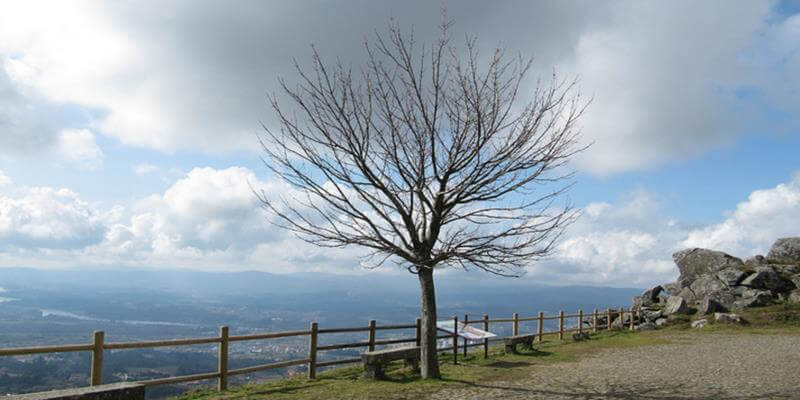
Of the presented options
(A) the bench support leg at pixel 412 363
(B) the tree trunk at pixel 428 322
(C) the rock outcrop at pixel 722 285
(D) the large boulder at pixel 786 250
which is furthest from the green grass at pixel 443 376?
(D) the large boulder at pixel 786 250

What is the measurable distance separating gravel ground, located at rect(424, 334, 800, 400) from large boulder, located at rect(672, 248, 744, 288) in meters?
15.8

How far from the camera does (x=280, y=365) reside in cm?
1115

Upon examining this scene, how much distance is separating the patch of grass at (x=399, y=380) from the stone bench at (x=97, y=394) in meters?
2.65

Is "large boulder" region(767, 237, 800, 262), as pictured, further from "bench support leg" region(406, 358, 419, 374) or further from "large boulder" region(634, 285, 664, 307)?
"bench support leg" region(406, 358, 419, 374)

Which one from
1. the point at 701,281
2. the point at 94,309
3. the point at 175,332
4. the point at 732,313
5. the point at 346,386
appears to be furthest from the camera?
the point at 94,309

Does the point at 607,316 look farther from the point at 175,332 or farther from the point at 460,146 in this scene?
the point at 175,332

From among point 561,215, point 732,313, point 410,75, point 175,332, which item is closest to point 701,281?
point 732,313

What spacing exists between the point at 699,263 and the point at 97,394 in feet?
116

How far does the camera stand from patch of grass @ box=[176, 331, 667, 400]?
9.58 m

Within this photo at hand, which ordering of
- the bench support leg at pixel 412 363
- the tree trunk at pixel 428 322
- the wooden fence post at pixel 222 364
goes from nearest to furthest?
the wooden fence post at pixel 222 364, the tree trunk at pixel 428 322, the bench support leg at pixel 412 363

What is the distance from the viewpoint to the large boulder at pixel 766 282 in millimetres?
29578

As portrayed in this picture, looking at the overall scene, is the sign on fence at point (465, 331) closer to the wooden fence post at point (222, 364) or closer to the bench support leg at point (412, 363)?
the bench support leg at point (412, 363)

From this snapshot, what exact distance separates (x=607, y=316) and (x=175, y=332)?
376 feet

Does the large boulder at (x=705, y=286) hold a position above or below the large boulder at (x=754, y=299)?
above
